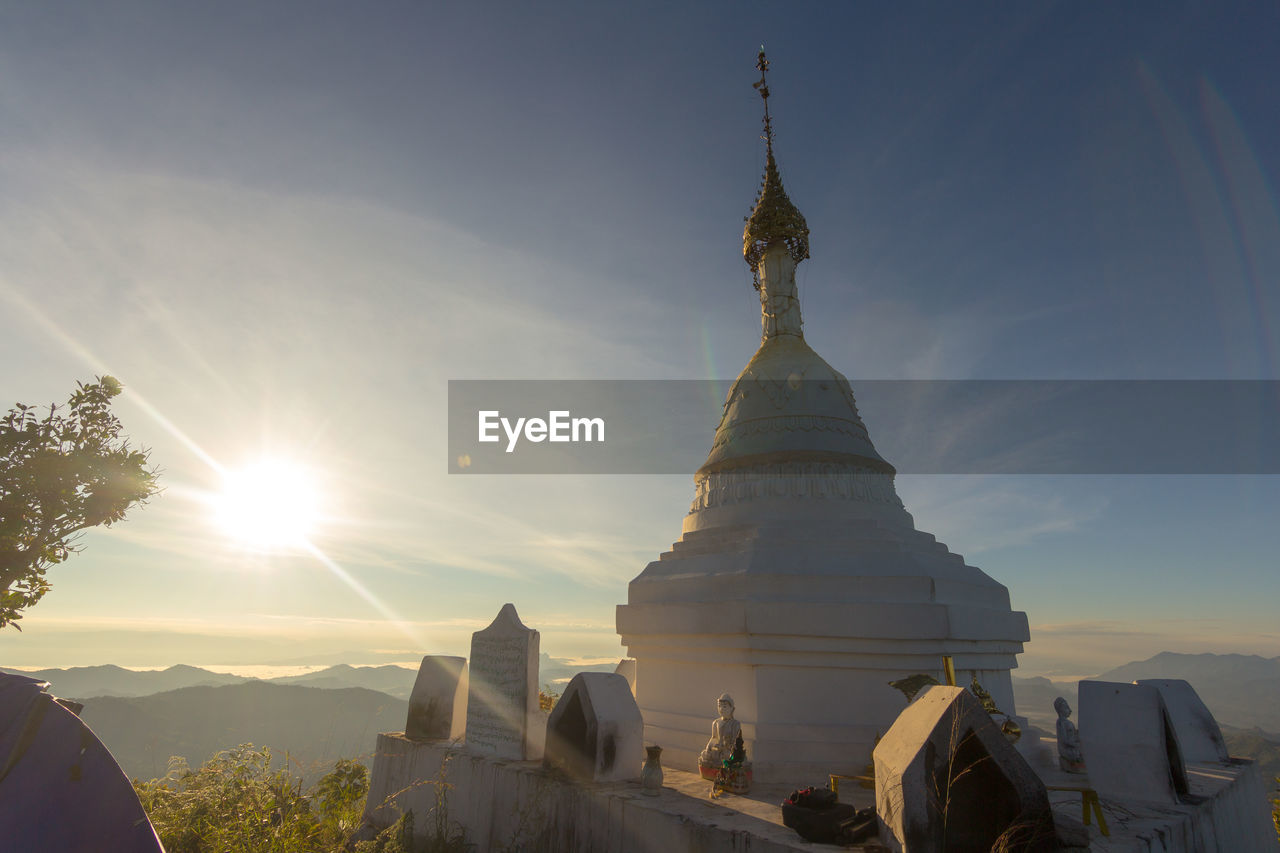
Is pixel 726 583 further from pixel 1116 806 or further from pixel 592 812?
pixel 1116 806

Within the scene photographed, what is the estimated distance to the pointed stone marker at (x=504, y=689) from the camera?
31.7ft

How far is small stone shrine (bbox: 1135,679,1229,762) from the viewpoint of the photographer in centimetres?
1039

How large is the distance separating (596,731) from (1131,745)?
21.9 feet

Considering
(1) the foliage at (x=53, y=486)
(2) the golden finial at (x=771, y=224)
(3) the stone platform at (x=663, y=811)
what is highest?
(2) the golden finial at (x=771, y=224)

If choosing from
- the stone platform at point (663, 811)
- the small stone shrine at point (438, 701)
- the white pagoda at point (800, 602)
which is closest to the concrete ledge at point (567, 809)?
the stone platform at point (663, 811)

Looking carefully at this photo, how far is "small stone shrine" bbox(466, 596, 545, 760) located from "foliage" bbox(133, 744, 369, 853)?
2352 millimetres

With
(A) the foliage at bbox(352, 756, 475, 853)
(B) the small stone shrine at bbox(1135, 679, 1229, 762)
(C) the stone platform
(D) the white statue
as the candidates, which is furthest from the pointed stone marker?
(B) the small stone shrine at bbox(1135, 679, 1229, 762)

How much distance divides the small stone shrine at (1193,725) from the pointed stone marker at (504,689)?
1000 cm

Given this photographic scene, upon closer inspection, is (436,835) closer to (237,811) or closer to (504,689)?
(504,689)

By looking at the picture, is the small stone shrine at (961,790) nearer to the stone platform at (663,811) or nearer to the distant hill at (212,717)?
the stone platform at (663,811)

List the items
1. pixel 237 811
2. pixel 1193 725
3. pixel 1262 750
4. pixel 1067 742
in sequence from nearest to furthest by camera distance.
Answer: pixel 237 811 → pixel 1067 742 → pixel 1193 725 → pixel 1262 750

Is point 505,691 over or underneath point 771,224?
underneath

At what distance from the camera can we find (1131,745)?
25.3 feet

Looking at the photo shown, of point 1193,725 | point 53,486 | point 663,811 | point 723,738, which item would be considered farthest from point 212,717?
point 1193,725
